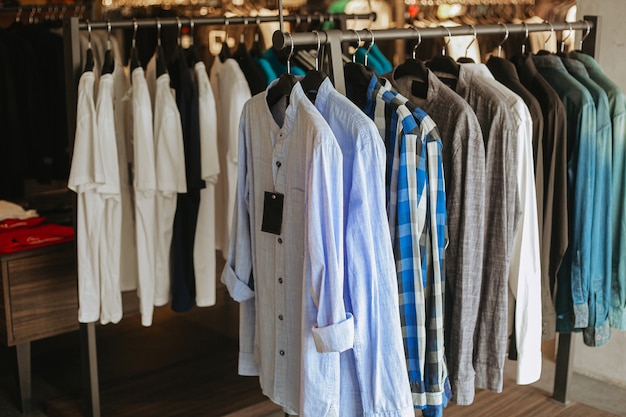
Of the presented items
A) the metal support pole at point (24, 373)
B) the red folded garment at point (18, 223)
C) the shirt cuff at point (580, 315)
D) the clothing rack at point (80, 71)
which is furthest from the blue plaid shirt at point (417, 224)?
the red folded garment at point (18, 223)

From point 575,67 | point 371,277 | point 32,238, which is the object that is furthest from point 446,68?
point 32,238

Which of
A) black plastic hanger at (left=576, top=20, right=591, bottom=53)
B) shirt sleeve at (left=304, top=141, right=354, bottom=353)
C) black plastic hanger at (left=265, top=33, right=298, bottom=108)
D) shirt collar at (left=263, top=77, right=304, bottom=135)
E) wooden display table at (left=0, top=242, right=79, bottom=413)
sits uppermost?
black plastic hanger at (left=576, top=20, right=591, bottom=53)

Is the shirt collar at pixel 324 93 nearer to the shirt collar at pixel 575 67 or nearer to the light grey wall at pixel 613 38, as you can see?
the shirt collar at pixel 575 67

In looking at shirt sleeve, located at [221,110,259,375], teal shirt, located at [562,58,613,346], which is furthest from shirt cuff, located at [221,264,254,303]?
teal shirt, located at [562,58,613,346]

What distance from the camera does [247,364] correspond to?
7.42 feet

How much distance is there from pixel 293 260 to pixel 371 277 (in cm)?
24

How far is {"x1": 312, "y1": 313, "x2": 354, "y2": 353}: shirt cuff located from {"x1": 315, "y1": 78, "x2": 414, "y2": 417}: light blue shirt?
0.18 ft

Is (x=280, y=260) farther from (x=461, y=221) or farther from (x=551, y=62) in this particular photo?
(x=551, y=62)

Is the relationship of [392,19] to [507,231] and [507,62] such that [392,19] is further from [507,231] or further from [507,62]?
[507,231]

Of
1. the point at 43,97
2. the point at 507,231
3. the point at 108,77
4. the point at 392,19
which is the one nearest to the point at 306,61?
the point at 108,77

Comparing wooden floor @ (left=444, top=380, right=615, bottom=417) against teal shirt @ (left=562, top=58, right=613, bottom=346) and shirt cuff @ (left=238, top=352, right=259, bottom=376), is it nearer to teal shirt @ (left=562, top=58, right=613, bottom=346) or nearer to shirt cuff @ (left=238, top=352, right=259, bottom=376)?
teal shirt @ (left=562, top=58, right=613, bottom=346)

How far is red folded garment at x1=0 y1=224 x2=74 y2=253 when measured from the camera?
3.12 metres

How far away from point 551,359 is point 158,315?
215 centimetres

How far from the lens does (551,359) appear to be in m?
3.61
